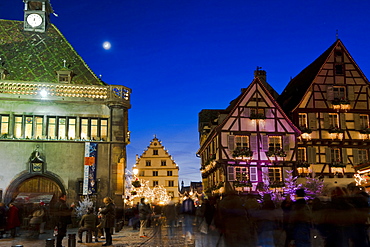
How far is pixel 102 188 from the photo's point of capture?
26766mm

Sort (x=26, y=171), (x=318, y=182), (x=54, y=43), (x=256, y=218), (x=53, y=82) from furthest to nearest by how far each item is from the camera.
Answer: (x=318, y=182) < (x=54, y=43) < (x=53, y=82) < (x=26, y=171) < (x=256, y=218)

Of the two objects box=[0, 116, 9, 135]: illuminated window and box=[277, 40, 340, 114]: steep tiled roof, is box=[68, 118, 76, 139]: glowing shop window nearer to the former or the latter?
box=[0, 116, 9, 135]: illuminated window

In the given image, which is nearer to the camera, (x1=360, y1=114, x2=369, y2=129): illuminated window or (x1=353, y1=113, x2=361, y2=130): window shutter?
(x1=353, y1=113, x2=361, y2=130): window shutter

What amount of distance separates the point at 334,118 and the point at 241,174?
8536 mm

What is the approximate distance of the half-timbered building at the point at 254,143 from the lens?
33750 mm

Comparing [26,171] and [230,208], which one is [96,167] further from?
[230,208]

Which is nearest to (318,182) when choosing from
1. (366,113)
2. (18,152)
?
(366,113)

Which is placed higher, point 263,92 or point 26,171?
point 263,92

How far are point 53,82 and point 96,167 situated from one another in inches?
231

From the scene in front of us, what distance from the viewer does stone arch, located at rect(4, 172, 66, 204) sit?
2611cm

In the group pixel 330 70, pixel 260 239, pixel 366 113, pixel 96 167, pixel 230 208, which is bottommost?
pixel 260 239

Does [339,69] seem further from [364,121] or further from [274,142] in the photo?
[274,142]

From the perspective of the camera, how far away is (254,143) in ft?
113

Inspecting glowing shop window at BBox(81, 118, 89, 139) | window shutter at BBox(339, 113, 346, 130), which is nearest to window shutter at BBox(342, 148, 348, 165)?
window shutter at BBox(339, 113, 346, 130)
